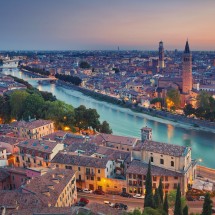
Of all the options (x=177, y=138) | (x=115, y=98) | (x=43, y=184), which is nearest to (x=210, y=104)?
(x=177, y=138)

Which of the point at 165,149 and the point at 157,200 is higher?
the point at 165,149

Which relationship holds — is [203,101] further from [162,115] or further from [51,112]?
[51,112]

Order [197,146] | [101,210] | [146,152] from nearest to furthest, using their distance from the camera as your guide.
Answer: [101,210] → [146,152] → [197,146]

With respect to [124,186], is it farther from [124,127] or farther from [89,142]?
[124,127]

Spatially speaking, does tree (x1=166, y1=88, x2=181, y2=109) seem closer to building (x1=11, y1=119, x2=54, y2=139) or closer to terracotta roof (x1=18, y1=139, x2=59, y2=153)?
building (x1=11, y1=119, x2=54, y2=139)

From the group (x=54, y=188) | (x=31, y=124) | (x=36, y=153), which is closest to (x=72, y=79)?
(x=31, y=124)

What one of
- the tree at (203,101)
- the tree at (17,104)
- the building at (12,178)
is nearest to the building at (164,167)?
the building at (12,178)
